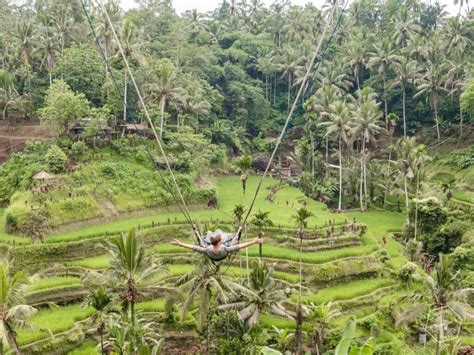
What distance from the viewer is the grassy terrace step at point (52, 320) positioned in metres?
18.4

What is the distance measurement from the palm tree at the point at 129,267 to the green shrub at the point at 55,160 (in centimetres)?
1452

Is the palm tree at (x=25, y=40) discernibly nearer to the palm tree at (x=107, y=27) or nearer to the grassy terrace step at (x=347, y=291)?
the palm tree at (x=107, y=27)

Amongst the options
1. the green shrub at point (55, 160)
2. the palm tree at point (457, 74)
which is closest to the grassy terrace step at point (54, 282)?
the green shrub at point (55, 160)

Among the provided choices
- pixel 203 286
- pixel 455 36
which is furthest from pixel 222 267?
pixel 455 36

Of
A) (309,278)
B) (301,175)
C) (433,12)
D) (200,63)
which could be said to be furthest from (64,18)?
(433,12)

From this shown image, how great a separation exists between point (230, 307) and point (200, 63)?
1307 inches

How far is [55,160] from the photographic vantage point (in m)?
28.9

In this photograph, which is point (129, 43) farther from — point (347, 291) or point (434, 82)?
point (434, 82)

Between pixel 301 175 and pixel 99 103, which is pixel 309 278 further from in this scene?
pixel 99 103

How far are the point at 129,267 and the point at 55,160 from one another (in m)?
15.6

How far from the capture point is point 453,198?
1395 inches

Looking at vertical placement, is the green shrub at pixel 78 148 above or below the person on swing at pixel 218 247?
below

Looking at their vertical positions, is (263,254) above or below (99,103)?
below

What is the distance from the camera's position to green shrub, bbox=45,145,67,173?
28.8 meters
